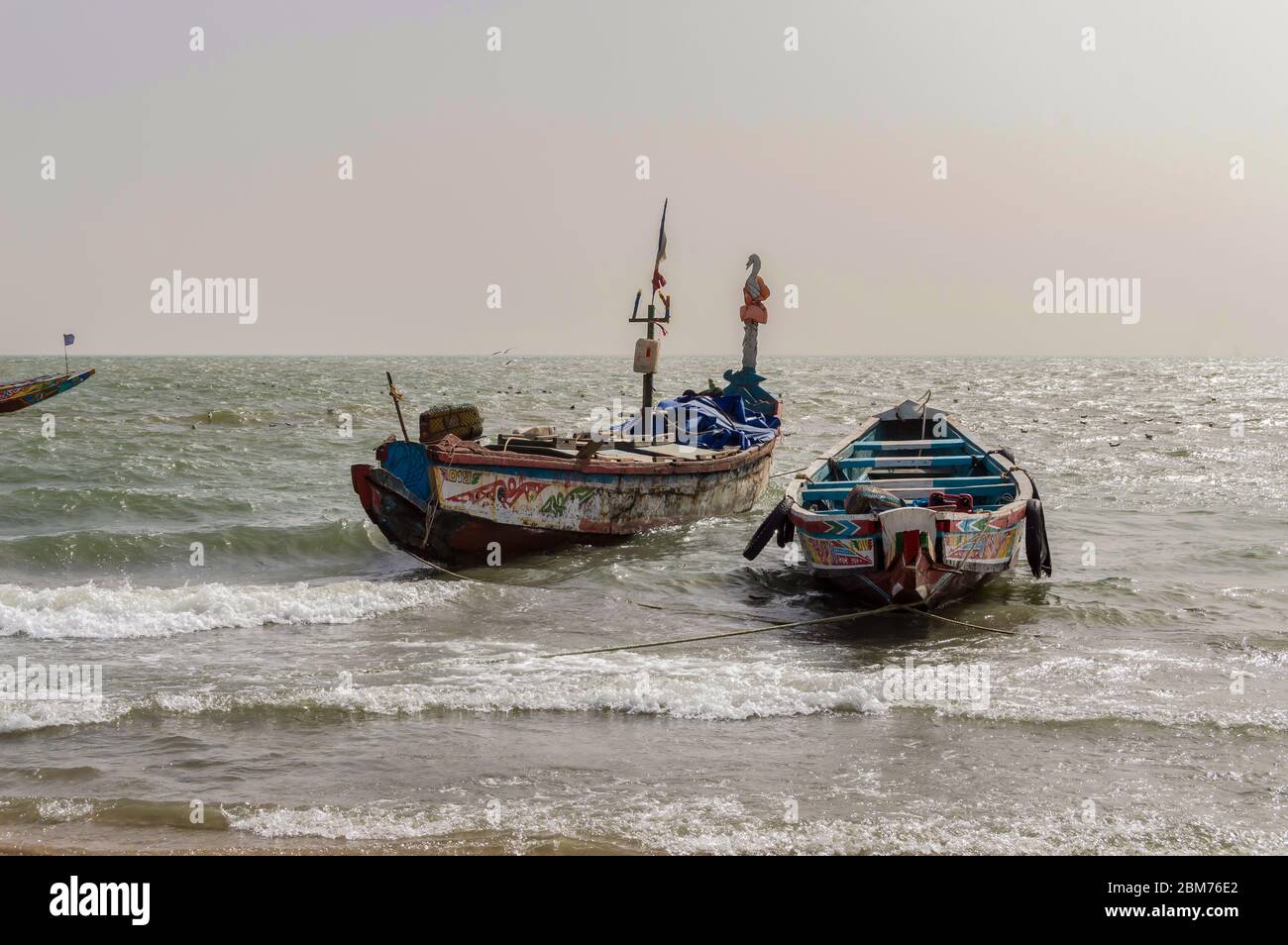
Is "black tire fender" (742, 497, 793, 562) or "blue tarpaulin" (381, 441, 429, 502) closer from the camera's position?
"black tire fender" (742, 497, 793, 562)

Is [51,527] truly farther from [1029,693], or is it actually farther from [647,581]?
[1029,693]

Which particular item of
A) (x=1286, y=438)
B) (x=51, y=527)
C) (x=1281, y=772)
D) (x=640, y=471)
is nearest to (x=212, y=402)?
(x=51, y=527)

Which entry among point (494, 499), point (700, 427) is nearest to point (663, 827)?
point (494, 499)

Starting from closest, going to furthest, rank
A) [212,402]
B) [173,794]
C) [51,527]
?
[173,794] < [51,527] < [212,402]

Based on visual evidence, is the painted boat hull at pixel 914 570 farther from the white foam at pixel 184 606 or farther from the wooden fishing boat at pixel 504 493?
the white foam at pixel 184 606

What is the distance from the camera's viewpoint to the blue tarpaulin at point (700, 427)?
19641mm

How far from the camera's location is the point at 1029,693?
9812 mm

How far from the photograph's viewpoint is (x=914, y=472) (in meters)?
16.6

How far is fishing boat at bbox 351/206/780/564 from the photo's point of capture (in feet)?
49.2

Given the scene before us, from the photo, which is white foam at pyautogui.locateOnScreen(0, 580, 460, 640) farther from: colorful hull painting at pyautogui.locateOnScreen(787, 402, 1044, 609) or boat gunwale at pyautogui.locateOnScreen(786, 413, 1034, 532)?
colorful hull painting at pyautogui.locateOnScreen(787, 402, 1044, 609)

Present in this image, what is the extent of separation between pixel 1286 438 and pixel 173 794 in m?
36.9

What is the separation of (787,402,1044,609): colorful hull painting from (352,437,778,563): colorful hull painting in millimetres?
2879

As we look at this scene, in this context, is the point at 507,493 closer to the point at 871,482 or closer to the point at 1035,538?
the point at 871,482

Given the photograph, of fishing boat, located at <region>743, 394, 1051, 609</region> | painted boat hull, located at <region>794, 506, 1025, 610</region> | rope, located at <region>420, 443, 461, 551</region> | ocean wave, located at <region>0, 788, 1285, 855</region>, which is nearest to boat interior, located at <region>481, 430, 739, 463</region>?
rope, located at <region>420, 443, 461, 551</region>
